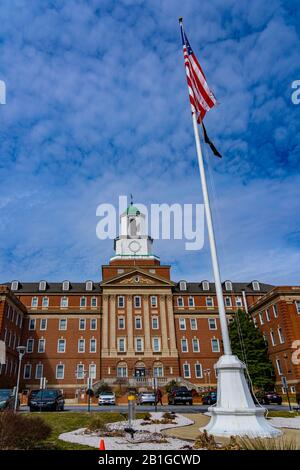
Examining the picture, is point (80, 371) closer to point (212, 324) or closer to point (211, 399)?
point (212, 324)

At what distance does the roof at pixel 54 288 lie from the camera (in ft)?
192

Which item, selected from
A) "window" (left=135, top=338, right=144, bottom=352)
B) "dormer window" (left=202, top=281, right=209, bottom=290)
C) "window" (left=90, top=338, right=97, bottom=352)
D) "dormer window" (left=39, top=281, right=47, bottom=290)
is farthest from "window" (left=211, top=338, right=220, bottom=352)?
"dormer window" (left=39, top=281, right=47, bottom=290)

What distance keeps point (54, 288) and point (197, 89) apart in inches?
2038

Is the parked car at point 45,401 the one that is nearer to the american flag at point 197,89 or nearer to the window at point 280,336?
the american flag at point 197,89

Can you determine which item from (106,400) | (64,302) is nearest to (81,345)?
(64,302)

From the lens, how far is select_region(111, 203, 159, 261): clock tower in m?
64.7

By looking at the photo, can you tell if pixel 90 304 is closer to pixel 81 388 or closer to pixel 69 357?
pixel 69 357

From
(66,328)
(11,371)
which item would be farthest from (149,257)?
(11,371)

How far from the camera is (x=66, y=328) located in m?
55.7

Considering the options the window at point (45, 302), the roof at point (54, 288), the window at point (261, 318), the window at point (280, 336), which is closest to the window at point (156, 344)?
the roof at point (54, 288)

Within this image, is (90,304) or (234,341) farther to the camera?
(90,304)

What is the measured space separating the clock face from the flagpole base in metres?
54.7

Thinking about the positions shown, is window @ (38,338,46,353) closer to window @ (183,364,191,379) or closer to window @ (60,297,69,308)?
window @ (60,297,69,308)
